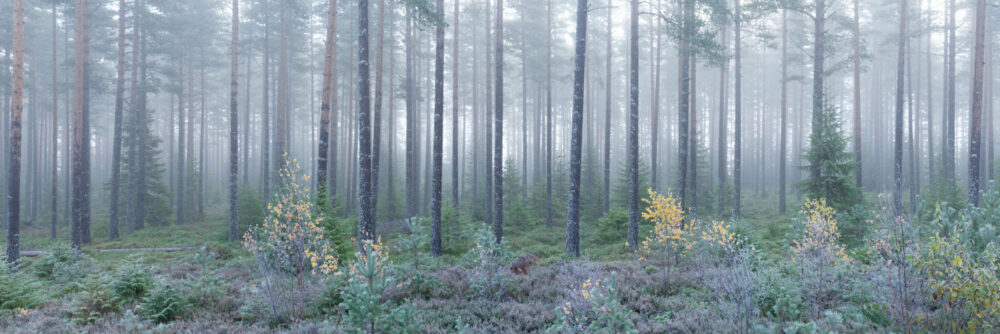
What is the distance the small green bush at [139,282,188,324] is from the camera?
6.61 metres

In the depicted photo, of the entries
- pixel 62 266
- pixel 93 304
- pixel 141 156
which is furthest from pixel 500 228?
pixel 141 156

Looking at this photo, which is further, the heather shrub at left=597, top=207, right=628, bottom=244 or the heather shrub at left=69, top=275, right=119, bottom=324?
the heather shrub at left=597, top=207, right=628, bottom=244

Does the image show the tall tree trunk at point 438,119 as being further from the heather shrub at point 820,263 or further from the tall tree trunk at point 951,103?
the tall tree trunk at point 951,103

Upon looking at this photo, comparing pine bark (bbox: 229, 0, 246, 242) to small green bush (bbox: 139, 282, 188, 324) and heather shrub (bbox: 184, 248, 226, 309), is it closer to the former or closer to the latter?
heather shrub (bbox: 184, 248, 226, 309)

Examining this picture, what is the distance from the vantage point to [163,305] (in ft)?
22.4

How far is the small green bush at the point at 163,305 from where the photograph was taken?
661 centimetres

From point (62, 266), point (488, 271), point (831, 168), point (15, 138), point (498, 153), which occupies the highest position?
point (15, 138)

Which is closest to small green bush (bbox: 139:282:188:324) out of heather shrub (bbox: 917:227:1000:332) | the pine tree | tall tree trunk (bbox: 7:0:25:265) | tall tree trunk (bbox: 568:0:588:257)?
tall tree trunk (bbox: 7:0:25:265)

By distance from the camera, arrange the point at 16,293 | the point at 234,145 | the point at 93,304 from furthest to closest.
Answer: the point at 234,145, the point at 16,293, the point at 93,304

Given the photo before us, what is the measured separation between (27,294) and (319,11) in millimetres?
16689

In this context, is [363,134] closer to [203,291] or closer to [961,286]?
[203,291]

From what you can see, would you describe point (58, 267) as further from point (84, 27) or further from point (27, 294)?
point (84, 27)

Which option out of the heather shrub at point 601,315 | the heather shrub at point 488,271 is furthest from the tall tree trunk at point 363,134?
the heather shrub at point 601,315

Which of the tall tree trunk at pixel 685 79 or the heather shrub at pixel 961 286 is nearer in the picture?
the heather shrub at pixel 961 286
